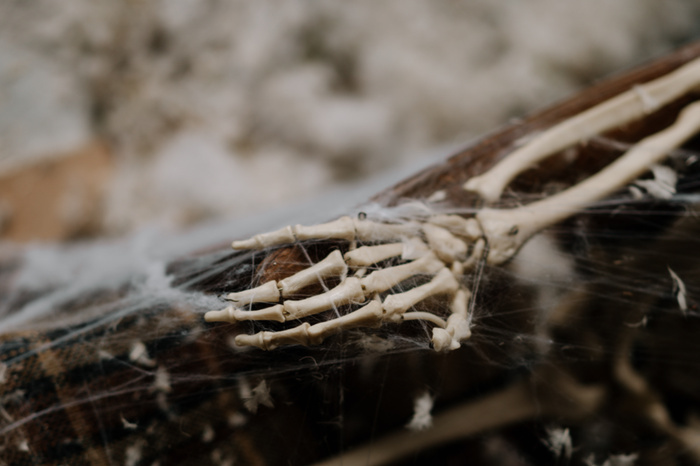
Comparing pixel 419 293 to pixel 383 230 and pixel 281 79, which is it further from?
pixel 281 79

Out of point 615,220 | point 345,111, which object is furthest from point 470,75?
point 615,220

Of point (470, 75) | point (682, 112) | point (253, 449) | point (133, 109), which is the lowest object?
point (253, 449)

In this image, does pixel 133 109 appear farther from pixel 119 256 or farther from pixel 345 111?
pixel 345 111

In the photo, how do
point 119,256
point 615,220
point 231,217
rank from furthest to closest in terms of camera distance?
1. point 231,217
2. point 119,256
3. point 615,220

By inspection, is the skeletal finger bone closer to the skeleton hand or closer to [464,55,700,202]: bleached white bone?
the skeleton hand

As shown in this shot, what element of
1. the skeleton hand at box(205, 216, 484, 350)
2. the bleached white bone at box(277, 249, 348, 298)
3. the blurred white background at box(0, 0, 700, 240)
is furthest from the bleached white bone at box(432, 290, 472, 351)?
the blurred white background at box(0, 0, 700, 240)

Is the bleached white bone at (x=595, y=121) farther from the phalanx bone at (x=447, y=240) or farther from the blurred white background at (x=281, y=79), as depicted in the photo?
the blurred white background at (x=281, y=79)

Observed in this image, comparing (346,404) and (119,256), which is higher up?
(119,256)
